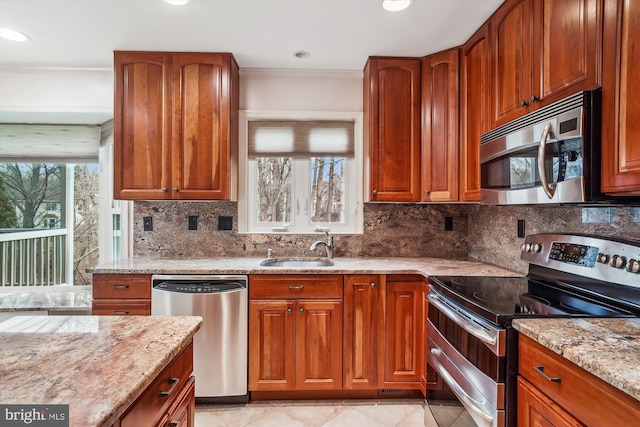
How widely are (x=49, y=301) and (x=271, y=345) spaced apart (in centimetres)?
191

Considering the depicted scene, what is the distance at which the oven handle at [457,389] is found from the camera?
131 centimetres

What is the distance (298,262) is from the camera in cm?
278

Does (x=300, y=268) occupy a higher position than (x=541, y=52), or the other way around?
(x=541, y=52)

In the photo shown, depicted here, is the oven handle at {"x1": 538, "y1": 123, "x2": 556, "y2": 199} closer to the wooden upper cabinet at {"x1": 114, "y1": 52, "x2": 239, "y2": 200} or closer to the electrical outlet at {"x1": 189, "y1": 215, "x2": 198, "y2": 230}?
the wooden upper cabinet at {"x1": 114, "y1": 52, "x2": 239, "y2": 200}

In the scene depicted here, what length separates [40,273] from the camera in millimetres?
2996

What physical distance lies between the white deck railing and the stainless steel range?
308 centimetres

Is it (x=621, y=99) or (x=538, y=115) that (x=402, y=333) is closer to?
(x=538, y=115)

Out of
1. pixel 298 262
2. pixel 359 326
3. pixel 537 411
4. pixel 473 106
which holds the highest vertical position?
→ pixel 473 106

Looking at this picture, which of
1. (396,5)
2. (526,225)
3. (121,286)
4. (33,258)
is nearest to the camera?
(396,5)

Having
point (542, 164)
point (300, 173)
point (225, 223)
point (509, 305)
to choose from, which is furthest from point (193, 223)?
point (542, 164)

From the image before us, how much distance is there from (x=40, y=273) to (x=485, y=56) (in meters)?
3.82

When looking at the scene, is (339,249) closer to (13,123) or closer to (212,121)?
(212,121)

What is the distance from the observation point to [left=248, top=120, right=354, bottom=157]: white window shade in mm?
2867

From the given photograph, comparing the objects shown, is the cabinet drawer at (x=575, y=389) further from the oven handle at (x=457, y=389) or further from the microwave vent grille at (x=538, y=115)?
the microwave vent grille at (x=538, y=115)
